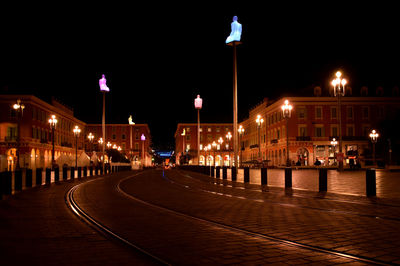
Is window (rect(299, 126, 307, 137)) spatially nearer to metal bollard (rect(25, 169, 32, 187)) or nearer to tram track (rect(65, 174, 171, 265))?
metal bollard (rect(25, 169, 32, 187))

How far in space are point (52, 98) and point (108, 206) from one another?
70.7 m

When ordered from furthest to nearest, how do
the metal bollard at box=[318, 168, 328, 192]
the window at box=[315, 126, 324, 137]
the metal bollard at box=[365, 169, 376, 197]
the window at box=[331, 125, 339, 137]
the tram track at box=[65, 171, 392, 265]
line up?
the window at box=[315, 126, 324, 137], the window at box=[331, 125, 339, 137], the metal bollard at box=[318, 168, 328, 192], the metal bollard at box=[365, 169, 376, 197], the tram track at box=[65, 171, 392, 265]

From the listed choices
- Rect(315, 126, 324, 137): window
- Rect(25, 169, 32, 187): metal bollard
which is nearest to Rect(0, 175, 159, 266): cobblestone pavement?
Rect(25, 169, 32, 187): metal bollard

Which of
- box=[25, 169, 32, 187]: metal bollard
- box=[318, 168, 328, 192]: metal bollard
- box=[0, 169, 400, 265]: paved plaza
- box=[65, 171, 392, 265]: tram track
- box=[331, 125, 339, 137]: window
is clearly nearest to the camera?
box=[65, 171, 392, 265]: tram track

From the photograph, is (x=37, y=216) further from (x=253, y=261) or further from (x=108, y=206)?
(x=253, y=261)

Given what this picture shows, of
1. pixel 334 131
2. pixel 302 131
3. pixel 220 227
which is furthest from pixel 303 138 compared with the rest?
pixel 220 227

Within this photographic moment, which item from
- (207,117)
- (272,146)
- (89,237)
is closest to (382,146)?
(272,146)

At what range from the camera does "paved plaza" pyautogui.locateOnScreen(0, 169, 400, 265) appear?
5090 millimetres

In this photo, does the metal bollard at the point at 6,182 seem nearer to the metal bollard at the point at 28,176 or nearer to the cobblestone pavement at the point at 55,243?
the metal bollard at the point at 28,176

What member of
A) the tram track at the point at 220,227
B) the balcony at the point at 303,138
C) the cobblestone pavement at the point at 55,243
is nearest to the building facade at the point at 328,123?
the balcony at the point at 303,138

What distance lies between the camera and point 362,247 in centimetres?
555

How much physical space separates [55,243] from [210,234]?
90.5 inches

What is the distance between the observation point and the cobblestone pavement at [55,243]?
5.05 meters

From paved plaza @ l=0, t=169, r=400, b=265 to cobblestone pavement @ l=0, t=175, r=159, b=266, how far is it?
1 centimetres
